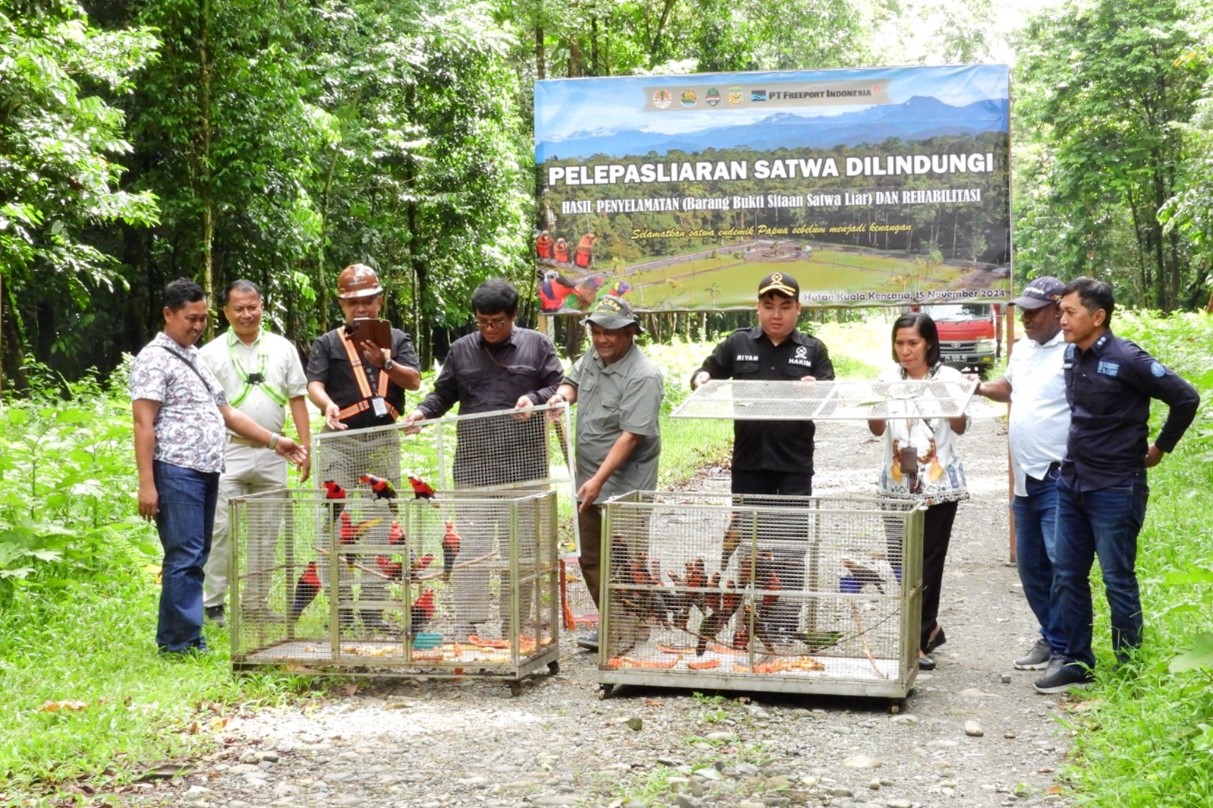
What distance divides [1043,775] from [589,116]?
6.40 m

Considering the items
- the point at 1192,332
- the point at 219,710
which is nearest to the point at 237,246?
the point at 1192,332

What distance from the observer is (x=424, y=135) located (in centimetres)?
2827

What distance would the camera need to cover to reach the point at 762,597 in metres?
6.66

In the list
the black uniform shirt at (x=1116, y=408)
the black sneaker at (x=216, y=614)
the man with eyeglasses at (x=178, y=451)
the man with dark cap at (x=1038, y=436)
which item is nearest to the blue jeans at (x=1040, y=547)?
the man with dark cap at (x=1038, y=436)

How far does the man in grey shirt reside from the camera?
7.37 metres

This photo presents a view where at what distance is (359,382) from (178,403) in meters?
1.08

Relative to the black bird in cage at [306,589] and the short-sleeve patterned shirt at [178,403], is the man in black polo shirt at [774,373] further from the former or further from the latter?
the short-sleeve patterned shirt at [178,403]

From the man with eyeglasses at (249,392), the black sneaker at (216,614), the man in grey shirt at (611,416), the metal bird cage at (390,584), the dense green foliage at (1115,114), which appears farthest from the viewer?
the dense green foliage at (1115,114)

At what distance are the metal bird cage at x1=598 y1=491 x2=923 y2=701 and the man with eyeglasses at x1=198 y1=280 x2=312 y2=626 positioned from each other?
224cm

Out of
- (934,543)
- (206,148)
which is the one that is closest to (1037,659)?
(934,543)

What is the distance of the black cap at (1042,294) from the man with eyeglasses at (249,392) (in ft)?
13.3

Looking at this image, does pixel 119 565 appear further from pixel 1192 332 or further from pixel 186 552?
pixel 1192 332

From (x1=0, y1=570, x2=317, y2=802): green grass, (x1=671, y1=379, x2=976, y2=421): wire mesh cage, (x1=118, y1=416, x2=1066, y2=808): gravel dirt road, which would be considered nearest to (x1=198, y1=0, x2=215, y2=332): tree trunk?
(x1=0, y1=570, x2=317, y2=802): green grass

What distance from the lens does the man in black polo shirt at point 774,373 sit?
24.4 ft
